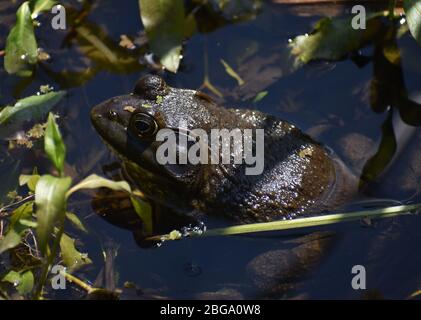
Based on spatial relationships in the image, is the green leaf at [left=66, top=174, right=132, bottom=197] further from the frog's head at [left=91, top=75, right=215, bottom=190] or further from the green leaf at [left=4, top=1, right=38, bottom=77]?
the green leaf at [left=4, top=1, right=38, bottom=77]

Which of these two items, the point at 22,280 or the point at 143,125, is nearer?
the point at 22,280

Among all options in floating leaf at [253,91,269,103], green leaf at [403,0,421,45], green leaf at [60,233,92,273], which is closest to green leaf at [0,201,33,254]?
green leaf at [60,233,92,273]

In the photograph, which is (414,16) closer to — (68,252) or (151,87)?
(151,87)

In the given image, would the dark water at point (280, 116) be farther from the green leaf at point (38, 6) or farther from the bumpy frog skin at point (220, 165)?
the green leaf at point (38, 6)

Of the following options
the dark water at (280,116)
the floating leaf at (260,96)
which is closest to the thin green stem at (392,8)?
the dark water at (280,116)

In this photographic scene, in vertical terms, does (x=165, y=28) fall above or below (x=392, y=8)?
below

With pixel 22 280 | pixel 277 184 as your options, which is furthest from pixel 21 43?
pixel 277 184

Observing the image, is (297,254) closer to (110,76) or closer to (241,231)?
(241,231)
